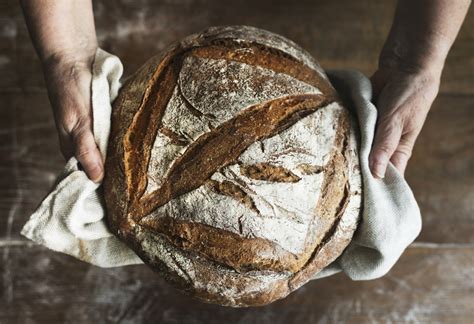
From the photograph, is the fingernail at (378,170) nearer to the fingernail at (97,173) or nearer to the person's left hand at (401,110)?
the person's left hand at (401,110)

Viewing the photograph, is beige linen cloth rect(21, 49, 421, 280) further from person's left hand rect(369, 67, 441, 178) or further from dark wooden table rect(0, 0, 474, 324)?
dark wooden table rect(0, 0, 474, 324)

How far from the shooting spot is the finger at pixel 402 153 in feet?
4.37

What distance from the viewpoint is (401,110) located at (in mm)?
1325

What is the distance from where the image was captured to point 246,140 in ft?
3.69

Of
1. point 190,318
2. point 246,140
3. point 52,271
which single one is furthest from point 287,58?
point 52,271

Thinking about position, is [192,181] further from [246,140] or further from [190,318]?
[190,318]

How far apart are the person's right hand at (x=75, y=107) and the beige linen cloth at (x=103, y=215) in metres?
0.03

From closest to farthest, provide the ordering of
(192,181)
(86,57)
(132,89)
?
1. (192,181)
2. (132,89)
3. (86,57)

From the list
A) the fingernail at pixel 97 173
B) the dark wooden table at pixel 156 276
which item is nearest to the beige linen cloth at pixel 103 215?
A: the fingernail at pixel 97 173

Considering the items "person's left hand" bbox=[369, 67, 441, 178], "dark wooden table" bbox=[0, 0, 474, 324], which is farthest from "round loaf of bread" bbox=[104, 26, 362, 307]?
"dark wooden table" bbox=[0, 0, 474, 324]

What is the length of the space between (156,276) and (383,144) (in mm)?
900

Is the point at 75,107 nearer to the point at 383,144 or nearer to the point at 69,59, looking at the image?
the point at 69,59

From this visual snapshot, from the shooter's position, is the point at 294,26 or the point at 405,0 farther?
the point at 294,26

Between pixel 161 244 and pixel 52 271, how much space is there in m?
0.79
